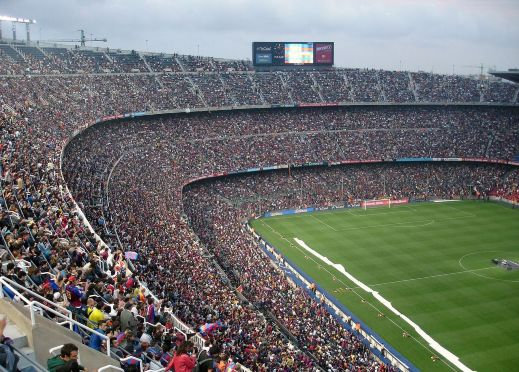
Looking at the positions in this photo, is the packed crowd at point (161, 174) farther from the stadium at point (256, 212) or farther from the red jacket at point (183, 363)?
the red jacket at point (183, 363)

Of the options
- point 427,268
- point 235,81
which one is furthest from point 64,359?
point 235,81

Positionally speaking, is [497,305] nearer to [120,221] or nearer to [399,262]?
[399,262]

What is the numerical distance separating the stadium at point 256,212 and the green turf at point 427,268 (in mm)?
210

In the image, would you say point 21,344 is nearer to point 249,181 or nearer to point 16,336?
point 16,336

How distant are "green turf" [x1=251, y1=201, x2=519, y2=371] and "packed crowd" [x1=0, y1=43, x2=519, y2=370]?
474cm

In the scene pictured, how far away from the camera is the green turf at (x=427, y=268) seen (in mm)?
30844

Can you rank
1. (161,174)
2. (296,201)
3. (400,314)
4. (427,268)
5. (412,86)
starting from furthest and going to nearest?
1. (412,86)
2. (296,201)
3. (161,174)
4. (427,268)
5. (400,314)

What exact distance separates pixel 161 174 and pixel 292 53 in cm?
3250

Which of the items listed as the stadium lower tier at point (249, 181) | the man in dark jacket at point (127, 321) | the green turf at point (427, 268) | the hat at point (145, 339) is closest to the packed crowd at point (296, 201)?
the stadium lower tier at point (249, 181)

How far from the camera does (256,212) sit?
187 feet

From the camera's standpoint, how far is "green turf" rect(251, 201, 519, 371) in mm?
30844

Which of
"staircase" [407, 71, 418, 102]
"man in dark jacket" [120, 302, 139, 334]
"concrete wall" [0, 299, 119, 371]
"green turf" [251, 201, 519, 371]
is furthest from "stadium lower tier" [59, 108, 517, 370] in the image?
"concrete wall" [0, 299, 119, 371]

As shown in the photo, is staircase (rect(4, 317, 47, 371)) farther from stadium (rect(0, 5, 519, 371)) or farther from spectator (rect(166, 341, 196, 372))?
spectator (rect(166, 341, 196, 372))

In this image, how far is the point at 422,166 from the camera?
227 feet
